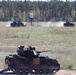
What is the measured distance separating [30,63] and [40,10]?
12567 cm

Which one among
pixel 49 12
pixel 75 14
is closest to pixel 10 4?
pixel 49 12

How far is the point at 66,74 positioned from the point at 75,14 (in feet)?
366

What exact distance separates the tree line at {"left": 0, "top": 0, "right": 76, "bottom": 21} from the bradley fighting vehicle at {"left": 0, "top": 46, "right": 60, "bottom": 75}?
110m

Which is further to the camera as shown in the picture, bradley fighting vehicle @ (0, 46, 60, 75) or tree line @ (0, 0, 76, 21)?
tree line @ (0, 0, 76, 21)

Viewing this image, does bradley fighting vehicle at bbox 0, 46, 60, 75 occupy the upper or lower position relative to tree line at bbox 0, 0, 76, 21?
upper

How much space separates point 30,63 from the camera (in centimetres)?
2152

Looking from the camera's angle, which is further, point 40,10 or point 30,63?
point 40,10

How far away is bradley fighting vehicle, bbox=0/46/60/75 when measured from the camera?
70.2ft

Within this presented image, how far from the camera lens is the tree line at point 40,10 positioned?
136125 mm

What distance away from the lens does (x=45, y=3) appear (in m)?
149

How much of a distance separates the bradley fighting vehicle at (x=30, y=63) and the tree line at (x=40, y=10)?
110 meters

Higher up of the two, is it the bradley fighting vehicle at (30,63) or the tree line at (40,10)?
the bradley fighting vehicle at (30,63)

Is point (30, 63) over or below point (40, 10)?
over

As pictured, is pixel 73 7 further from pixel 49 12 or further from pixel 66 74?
pixel 66 74
